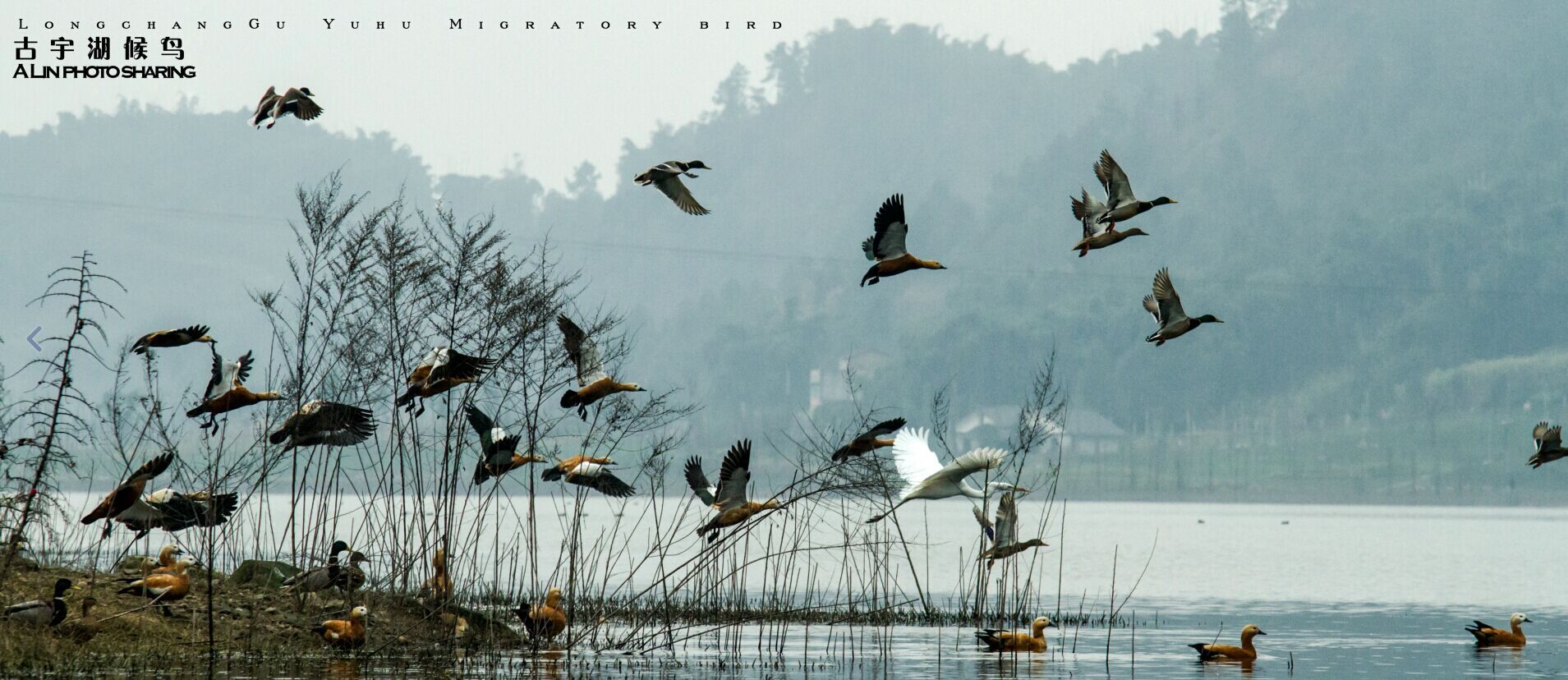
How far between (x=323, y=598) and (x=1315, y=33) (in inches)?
7534

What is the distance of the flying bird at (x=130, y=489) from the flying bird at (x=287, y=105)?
14.9 feet

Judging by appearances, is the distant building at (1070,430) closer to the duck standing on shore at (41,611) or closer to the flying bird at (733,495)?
the flying bird at (733,495)

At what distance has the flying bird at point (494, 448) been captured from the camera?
58.4 ft

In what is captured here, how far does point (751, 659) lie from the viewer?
19766 mm

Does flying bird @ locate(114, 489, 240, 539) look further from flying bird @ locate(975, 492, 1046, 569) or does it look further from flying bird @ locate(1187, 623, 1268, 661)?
flying bird @ locate(1187, 623, 1268, 661)

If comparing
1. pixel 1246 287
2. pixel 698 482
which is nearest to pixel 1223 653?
pixel 698 482

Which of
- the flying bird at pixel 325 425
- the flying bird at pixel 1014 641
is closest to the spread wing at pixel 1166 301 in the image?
the flying bird at pixel 1014 641

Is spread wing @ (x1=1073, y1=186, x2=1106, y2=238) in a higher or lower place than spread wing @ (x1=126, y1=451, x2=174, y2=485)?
higher

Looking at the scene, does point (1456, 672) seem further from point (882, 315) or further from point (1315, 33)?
point (1315, 33)

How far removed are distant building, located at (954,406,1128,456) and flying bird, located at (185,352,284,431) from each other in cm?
12390

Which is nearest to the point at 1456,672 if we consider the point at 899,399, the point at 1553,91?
the point at 899,399

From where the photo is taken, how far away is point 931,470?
797 inches

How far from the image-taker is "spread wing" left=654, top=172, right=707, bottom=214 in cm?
1772

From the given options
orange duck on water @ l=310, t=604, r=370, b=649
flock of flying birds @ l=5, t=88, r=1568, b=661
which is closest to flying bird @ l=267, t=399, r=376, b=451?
flock of flying birds @ l=5, t=88, r=1568, b=661
